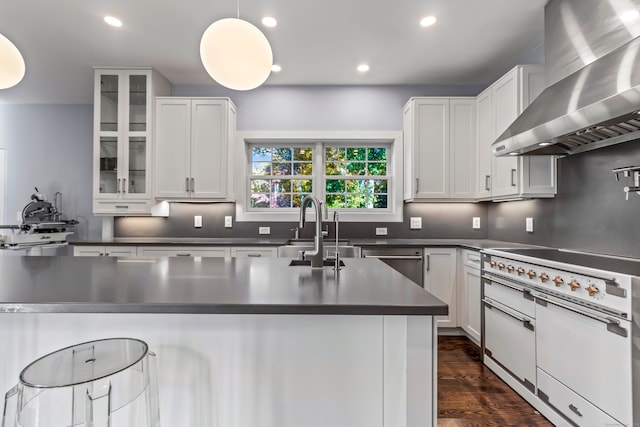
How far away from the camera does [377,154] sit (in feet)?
13.4

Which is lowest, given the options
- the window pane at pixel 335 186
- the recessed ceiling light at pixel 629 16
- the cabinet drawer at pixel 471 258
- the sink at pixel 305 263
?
the cabinet drawer at pixel 471 258

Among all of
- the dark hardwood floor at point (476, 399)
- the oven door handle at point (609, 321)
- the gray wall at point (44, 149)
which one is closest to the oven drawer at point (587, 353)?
the oven door handle at point (609, 321)

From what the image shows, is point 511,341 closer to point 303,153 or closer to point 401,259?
point 401,259

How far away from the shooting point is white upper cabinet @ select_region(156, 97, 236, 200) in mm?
3574

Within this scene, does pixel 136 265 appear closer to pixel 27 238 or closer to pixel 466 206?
pixel 27 238

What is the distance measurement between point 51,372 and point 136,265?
84cm

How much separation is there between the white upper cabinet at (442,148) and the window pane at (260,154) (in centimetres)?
177

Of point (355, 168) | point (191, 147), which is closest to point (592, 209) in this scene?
point (355, 168)

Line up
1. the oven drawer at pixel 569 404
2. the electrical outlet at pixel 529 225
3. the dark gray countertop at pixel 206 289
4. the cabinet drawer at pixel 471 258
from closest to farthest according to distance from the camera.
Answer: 1. the dark gray countertop at pixel 206 289
2. the oven drawer at pixel 569 404
3. the cabinet drawer at pixel 471 258
4. the electrical outlet at pixel 529 225

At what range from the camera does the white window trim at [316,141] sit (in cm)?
388

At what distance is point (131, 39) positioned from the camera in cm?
297

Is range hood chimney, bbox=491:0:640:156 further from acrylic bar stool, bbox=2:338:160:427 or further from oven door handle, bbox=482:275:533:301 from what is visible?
acrylic bar stool, bbox=2:338:160:427

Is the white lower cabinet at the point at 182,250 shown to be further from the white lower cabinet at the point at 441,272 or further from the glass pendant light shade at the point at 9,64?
the white lower cabinet at the point at 441,272

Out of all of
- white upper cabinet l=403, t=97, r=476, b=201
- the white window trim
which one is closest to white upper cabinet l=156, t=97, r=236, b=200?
the white window trim
